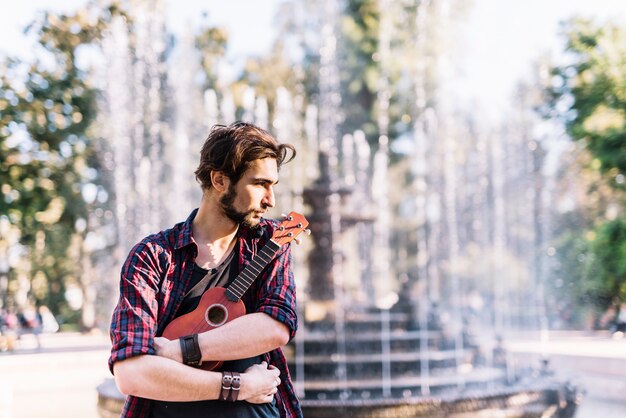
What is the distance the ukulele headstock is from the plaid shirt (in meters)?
0.03

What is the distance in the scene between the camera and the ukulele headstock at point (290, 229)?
1.76 meters

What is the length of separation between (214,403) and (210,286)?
0.28 metres

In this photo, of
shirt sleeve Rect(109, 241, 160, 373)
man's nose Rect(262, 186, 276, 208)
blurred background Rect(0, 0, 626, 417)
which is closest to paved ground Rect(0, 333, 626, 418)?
blurred background Rect(0, 0, 626, 417)

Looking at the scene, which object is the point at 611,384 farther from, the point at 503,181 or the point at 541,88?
the point at 503,181

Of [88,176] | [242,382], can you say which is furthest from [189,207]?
[242,382]

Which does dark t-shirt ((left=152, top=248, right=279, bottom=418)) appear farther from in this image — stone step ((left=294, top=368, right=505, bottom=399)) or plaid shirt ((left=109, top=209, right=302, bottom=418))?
stone step ((left=294, top=368, right=505, bottom=399))

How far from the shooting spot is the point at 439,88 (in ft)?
97.4

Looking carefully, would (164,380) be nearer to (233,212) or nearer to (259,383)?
(259,383)

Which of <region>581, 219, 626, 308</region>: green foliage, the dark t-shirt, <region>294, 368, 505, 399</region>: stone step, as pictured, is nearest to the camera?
the dark t-shirt

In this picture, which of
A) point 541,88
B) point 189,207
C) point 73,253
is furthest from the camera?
point 73,253

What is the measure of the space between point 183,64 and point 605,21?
14.7 m

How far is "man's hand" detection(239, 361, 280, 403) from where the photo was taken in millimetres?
1629

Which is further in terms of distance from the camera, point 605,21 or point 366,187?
point 366,187

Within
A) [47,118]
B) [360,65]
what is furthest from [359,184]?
[47,118]
